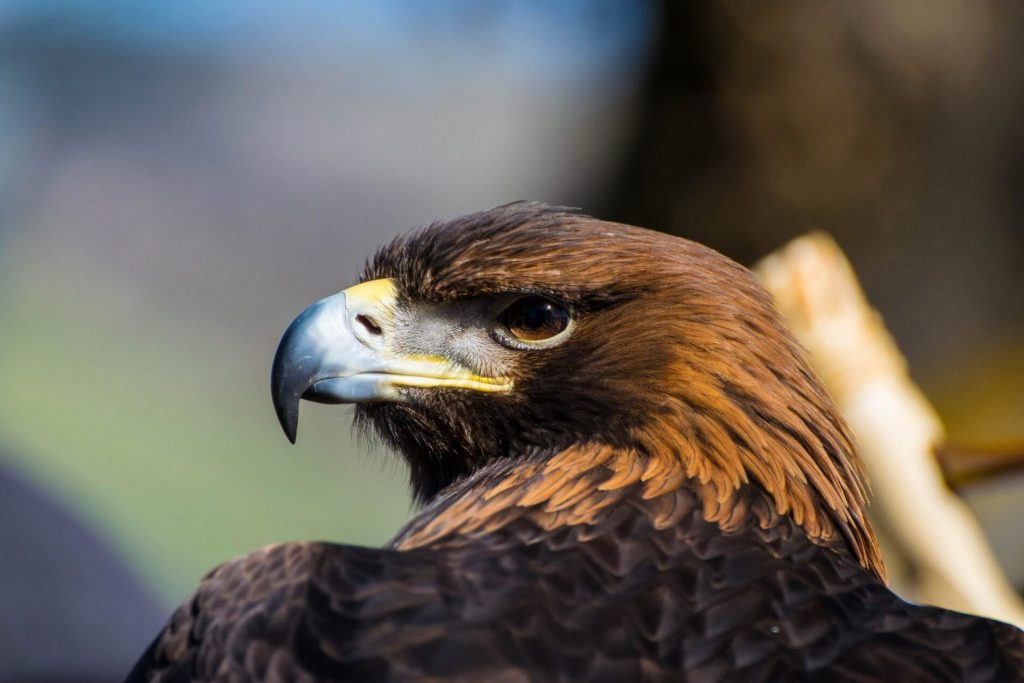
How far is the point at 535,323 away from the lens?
2533mm

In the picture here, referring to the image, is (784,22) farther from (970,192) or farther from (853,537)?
(853,537)

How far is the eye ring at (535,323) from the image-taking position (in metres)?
2.53

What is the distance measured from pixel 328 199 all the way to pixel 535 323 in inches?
336

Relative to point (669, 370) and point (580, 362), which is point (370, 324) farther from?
point (669, 370)

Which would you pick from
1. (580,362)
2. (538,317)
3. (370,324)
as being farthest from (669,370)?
(370,324)

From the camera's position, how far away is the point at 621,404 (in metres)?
2.45

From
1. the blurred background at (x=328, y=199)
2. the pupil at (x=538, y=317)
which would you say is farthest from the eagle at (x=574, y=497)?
the blurred background at (x=328, y=199)

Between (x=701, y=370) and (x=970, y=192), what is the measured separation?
4856 millimetres

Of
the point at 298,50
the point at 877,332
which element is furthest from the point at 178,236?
the point at 877,332

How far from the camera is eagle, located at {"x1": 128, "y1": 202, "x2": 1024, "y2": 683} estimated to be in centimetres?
184

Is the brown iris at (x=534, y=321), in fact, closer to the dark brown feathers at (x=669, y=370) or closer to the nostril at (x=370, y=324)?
the dark brown feathers at (x=669, y=370)

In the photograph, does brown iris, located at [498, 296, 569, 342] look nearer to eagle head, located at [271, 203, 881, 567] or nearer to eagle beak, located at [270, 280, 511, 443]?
eagle head, located at [271, 203, 881, 567]

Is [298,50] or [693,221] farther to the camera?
[298,50]

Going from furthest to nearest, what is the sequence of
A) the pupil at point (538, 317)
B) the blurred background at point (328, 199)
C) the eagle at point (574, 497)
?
the blurred background at point (328, 199), the pupil at point (538, 317), the eagle at point (574, 497)
